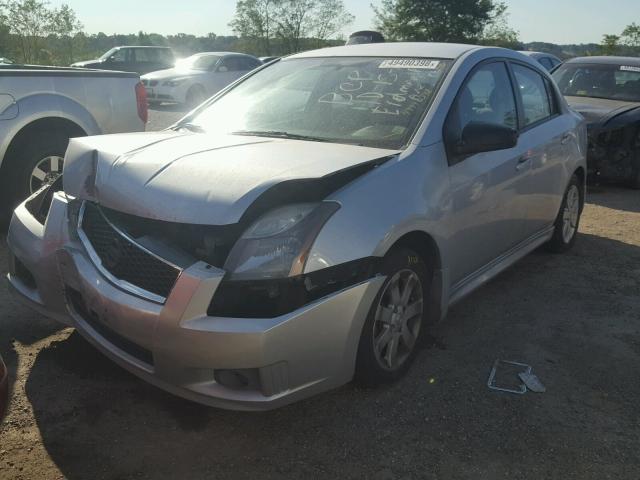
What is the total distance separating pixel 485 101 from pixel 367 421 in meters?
2.15

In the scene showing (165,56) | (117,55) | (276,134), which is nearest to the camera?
(276,134)

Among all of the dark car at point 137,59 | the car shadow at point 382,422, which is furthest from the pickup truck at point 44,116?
the dark car at point 137,59

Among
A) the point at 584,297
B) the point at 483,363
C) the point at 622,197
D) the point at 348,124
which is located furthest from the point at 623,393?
the point at 622,197

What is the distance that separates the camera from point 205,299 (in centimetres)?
235

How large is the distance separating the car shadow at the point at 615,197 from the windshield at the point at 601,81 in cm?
130

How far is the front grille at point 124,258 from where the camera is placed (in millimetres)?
2459

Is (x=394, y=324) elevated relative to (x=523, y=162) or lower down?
lower down

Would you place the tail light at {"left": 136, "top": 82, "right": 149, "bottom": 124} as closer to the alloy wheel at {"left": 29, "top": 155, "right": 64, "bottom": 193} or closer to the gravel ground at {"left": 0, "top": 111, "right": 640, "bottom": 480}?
the alloy wheel at {"left": 29, "top": 155, "right": 64, "bottom": 193}

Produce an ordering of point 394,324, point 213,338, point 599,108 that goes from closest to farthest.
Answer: point 213,338 < point 394,324 < point 599,108

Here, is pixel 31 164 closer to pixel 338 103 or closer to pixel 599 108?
pixel 338 103

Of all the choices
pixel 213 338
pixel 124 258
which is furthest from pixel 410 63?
pixel 213 338

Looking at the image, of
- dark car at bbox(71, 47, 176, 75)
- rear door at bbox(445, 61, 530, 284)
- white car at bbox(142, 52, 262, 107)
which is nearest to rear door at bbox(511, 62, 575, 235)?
rear door at bbox(445, 61, 530, 284)

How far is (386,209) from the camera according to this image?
2.78m

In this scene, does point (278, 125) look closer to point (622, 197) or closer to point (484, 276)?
point (484, 276)
